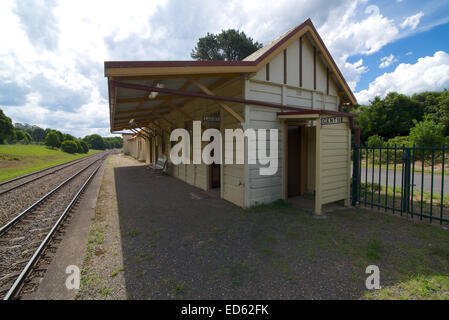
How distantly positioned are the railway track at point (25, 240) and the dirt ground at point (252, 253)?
0.79m

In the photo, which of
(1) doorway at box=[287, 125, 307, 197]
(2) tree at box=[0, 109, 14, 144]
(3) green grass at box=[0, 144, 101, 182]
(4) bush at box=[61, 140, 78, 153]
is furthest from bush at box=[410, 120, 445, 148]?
(2) tree at box=[0, 109, 14, 144]

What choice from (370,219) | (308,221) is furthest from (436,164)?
(308,221)

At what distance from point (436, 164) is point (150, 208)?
18.7m

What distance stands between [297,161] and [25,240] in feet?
24.9

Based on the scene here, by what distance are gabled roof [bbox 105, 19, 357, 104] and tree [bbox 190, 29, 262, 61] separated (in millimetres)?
21814

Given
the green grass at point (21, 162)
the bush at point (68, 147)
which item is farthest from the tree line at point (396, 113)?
the bush at point (68, 147)

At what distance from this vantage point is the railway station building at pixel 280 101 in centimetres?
511

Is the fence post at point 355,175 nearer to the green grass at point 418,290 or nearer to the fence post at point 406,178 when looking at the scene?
the fence post at point 406,178

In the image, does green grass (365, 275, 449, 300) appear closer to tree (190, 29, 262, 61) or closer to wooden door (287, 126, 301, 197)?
wooden door (287, 126, 301, 197)

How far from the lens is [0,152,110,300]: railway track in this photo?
2971 mm

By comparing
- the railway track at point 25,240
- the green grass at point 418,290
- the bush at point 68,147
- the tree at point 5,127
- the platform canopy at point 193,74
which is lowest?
the railway track at point 25,240
